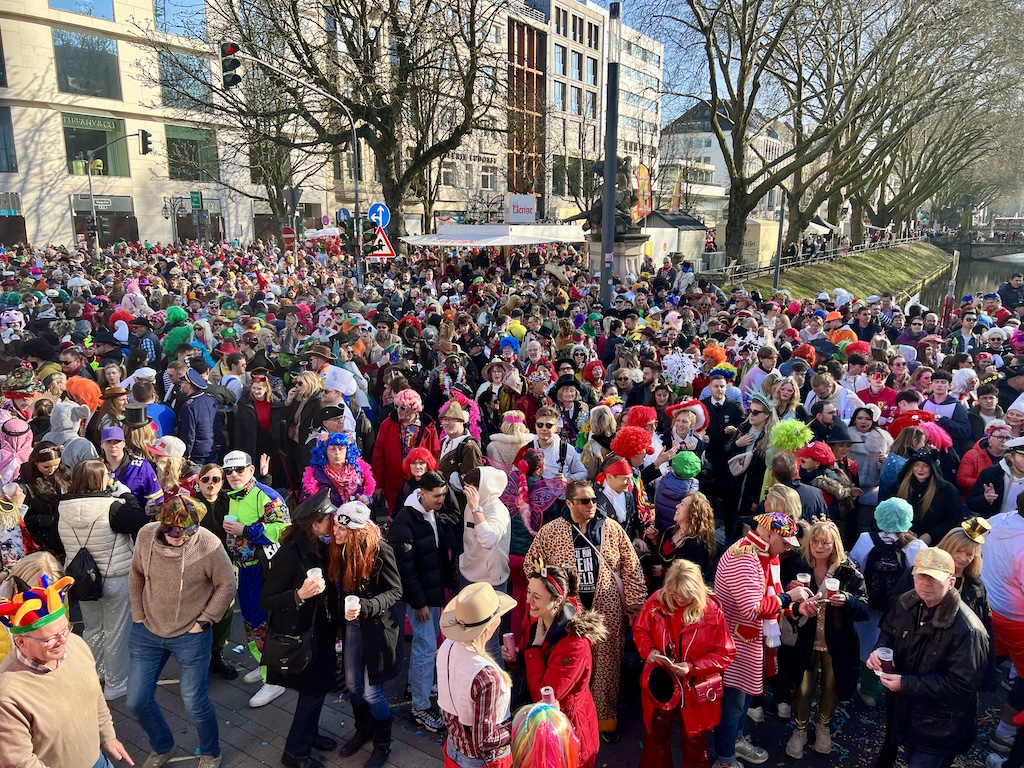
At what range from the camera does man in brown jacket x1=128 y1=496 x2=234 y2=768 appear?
12.4ft

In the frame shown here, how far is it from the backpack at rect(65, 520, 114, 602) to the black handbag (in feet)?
4.27

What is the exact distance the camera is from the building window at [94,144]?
123 ft

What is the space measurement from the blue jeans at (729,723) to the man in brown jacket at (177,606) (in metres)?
2.90

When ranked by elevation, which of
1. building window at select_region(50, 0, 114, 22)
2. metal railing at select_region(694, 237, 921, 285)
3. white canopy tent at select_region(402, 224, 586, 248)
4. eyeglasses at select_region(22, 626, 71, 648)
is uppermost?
building window at select_region(50, 0, 114, 22)

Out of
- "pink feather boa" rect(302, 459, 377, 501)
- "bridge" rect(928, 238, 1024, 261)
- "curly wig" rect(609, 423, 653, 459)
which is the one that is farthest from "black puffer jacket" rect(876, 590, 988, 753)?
"bridge" rect(928, 238, 1024, 261)

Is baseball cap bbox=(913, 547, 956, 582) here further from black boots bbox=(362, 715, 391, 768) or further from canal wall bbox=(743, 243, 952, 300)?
canal wall bbox=(743, 243, 952, 300)

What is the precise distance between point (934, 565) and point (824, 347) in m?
7.27

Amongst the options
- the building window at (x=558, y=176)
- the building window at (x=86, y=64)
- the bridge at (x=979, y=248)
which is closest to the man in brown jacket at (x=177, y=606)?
the building window at (x=86, y=64)

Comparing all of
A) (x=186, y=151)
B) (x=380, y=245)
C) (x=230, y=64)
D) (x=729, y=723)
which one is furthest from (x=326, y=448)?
(x=186, y=151)

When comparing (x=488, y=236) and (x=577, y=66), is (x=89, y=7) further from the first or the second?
(x=577, y=66)

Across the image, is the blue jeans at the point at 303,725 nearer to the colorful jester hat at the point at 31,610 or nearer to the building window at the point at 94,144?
the colorful jester hat at the point at 31,610

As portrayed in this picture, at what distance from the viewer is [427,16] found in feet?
68.4

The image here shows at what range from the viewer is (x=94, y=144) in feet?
127

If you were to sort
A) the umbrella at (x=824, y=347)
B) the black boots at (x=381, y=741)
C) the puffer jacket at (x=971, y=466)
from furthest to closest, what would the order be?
the umbrella at (x=824, y=347), the puffer jacket at (x=971, y=466), the black boots at (x=381, y=741)
